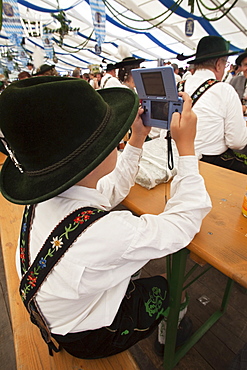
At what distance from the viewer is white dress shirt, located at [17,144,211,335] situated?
1.50 feet

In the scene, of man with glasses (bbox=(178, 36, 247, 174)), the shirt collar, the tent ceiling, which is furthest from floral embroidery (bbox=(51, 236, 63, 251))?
the tent ceiling

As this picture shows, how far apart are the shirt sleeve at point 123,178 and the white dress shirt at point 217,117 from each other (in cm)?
80

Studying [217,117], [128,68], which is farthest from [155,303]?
[128,68]

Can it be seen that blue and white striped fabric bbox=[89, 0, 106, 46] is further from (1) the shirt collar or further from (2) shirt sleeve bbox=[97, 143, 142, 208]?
(1) the shirt collar

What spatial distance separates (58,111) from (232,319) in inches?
57.1

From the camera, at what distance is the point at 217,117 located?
1.46m

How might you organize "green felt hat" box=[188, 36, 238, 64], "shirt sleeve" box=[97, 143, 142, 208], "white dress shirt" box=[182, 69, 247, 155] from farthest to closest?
"green felt hat" box=[188, 36, 238, 64] → "white dress shirt" box=[182, 69, 247, 155] → "shirt sleeve" box=[97, 143, 142, 208]

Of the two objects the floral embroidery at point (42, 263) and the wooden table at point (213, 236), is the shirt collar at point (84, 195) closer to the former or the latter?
the floral embroidery at point (42, 263)

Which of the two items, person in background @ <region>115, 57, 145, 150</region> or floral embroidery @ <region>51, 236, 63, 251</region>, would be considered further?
person in background @ <region>115, 57, 145, 150</region>

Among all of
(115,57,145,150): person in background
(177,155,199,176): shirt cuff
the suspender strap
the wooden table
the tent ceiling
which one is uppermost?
the tent ceiling

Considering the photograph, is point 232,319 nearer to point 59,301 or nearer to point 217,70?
point 59,301

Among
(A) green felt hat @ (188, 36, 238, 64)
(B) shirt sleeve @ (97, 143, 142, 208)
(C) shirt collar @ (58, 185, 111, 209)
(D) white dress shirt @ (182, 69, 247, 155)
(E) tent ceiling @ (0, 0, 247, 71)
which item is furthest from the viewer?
(E) tent ceiling @ (0, 0, 247, 71)

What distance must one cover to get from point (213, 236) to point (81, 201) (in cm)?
41

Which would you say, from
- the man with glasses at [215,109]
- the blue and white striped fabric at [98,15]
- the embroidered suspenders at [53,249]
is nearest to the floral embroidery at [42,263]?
the embroidered suspenders at [53,249]
